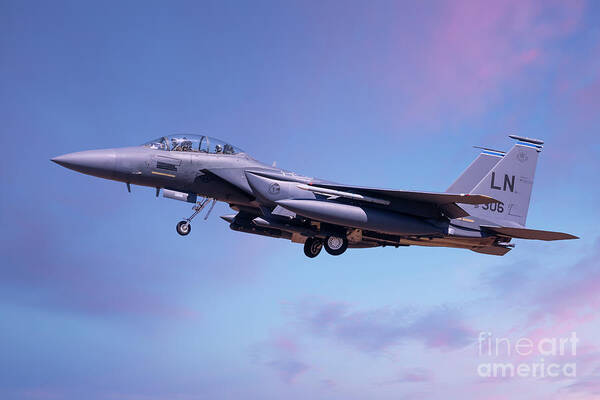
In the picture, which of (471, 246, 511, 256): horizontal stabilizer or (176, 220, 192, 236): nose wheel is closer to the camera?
(176, 220, 192, 236): nose wheel

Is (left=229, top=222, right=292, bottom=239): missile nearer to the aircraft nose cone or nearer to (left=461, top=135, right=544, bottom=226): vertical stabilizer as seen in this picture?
the aircraft nose cone

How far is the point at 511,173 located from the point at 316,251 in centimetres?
705

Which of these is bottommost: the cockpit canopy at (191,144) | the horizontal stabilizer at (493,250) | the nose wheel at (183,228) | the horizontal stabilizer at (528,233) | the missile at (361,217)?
the nose wheel at (183,228)

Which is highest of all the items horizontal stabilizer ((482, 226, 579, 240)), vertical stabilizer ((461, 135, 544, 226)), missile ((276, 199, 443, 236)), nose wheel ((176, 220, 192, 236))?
vertical stabilizer ((461, 135, 544, 226))

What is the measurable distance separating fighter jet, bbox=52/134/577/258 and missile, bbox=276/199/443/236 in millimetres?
27

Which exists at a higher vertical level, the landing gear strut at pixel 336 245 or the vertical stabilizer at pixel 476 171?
the vertical stabilizer at pixel 476 171

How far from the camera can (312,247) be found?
66.6 ft

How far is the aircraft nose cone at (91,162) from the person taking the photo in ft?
57.0

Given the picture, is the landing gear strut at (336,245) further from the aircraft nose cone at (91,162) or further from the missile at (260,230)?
the aircraft nose cone at (91,162)

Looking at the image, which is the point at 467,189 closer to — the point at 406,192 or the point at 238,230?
the point at 406,192

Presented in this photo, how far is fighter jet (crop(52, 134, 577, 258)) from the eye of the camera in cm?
1761

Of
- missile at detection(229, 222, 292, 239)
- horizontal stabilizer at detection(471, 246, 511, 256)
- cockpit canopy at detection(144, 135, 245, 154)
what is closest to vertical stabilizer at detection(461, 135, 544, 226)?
horizontal stabilizer at detection(471, 246, 511, 256)

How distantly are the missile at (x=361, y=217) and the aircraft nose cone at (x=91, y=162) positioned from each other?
15.8 feet

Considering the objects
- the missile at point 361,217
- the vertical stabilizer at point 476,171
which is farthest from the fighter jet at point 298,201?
the vertical stabilizer at point 476,171
